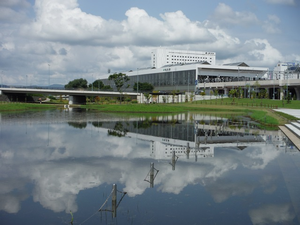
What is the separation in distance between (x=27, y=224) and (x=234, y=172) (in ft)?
24.4

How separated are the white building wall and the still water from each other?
14280cm

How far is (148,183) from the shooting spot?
1066 cm

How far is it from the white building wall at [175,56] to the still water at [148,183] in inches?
5622

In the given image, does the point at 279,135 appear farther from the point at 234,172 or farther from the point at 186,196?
the point at 186,196

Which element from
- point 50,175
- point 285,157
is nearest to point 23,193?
point 50,175

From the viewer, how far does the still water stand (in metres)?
8.10

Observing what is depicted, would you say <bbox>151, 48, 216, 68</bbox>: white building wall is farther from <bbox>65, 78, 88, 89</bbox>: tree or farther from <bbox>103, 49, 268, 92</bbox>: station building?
<bbox>103, 49, 268, 92</bbox>: station building

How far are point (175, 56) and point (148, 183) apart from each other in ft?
507

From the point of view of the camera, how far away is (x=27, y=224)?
7520 millimetres

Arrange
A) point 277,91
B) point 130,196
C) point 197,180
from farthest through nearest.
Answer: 1. point 277,91
2. point 197,180
3. point 130,196

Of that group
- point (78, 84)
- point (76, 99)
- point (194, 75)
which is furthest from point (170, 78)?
point (78, 84)

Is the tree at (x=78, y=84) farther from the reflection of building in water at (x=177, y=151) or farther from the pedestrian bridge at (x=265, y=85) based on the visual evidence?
the reflection of building in water at (x=177, y=151)

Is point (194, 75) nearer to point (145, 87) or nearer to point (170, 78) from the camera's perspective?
point (170, 78)

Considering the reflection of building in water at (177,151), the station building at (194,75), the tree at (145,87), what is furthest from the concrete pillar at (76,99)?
the reflection of building in water at (177,151)
